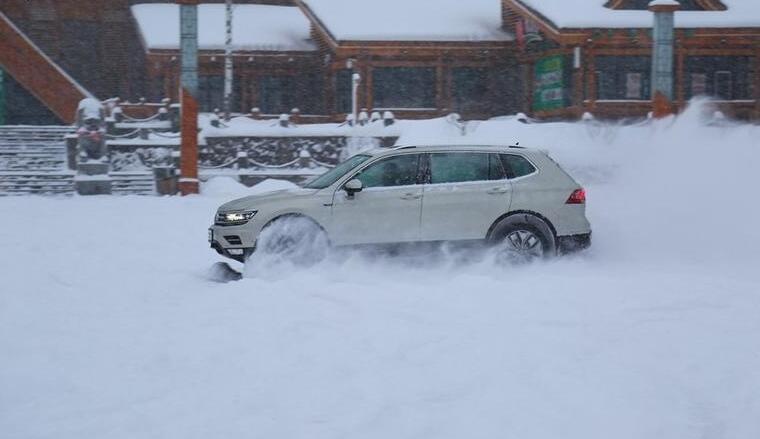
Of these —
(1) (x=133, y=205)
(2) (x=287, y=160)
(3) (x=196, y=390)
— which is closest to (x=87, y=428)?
(3) (x=196, y=390)

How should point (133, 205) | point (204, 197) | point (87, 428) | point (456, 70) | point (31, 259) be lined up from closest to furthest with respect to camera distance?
1. point (87, 428)
2. point (31, 259)
3. point (133, 205)
4. point (204, 197)
5. point (456, 70)

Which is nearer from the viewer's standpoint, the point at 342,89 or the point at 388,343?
the point at 388,343

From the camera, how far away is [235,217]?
1077 cm

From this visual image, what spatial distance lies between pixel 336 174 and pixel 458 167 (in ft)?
4.44

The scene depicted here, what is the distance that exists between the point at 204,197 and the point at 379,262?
1195 cm


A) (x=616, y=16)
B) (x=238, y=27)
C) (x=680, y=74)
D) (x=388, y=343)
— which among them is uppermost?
(x=238, y=27)

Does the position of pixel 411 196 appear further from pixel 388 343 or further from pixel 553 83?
pixel 553 83

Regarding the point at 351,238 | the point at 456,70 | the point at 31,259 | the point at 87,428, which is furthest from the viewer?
the point at 456,70

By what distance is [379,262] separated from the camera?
432 inches

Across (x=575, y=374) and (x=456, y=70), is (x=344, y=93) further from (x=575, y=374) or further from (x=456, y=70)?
(x=575, y=374)

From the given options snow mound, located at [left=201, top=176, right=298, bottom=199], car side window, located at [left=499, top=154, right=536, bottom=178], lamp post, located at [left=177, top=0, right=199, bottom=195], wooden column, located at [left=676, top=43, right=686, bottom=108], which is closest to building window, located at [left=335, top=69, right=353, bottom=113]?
wooden column, located at [left=676, top=43, right=686, bottom=108]

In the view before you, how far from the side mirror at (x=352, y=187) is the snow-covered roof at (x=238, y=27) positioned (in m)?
23.7

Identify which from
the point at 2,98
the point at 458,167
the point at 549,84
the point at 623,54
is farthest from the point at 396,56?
the point at 458,167

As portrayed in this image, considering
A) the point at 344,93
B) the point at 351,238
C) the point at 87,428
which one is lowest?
the point at 87,428
